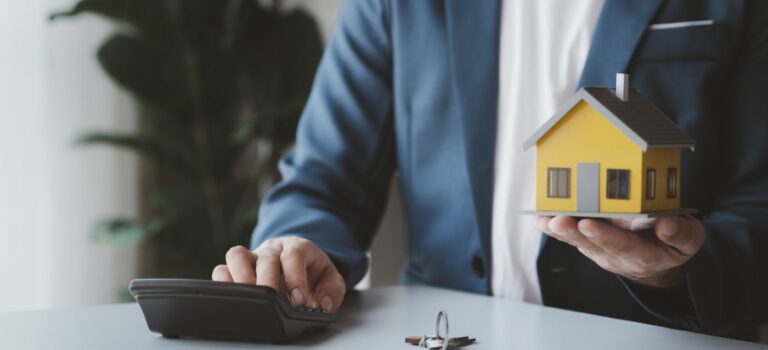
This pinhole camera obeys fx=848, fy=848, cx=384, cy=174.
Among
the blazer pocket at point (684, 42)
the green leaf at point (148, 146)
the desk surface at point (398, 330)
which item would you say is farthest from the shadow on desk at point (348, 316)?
the green leaf at point (148, 146)

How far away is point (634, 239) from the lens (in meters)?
0.74

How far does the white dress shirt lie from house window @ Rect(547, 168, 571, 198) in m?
0.28

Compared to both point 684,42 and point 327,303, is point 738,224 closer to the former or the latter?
point 684,42

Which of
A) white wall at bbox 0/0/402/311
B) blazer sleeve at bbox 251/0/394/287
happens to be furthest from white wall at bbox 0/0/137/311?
blazer sleeve at bbox 251/0/394/287

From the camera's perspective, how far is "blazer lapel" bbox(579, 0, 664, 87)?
103 centimetres

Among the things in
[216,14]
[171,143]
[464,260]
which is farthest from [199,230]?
[464,260]

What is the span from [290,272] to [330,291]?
0.08 m

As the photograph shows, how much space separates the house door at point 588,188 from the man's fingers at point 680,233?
0.24 feet

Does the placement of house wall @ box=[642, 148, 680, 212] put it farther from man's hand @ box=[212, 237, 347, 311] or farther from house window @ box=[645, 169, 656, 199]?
man's hand @ box=[212, 237, 347, 311]

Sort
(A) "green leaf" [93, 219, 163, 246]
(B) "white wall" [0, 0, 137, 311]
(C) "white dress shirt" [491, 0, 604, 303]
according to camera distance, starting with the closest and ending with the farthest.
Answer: (C) "white dress shirt" [491, 0, 604, 303]
(B) "white wall" [0, 0, 137, 311]
(A) "green leaf" [93, 219, 163, 246]

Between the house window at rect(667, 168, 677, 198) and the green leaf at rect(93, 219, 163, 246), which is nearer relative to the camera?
the house window at rect(667, 168, 677, 198)

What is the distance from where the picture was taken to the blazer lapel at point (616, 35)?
1.03 metres

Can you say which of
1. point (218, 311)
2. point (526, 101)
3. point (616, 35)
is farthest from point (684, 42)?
point (218, 311)

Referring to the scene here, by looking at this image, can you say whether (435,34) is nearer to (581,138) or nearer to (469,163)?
(469,163)
